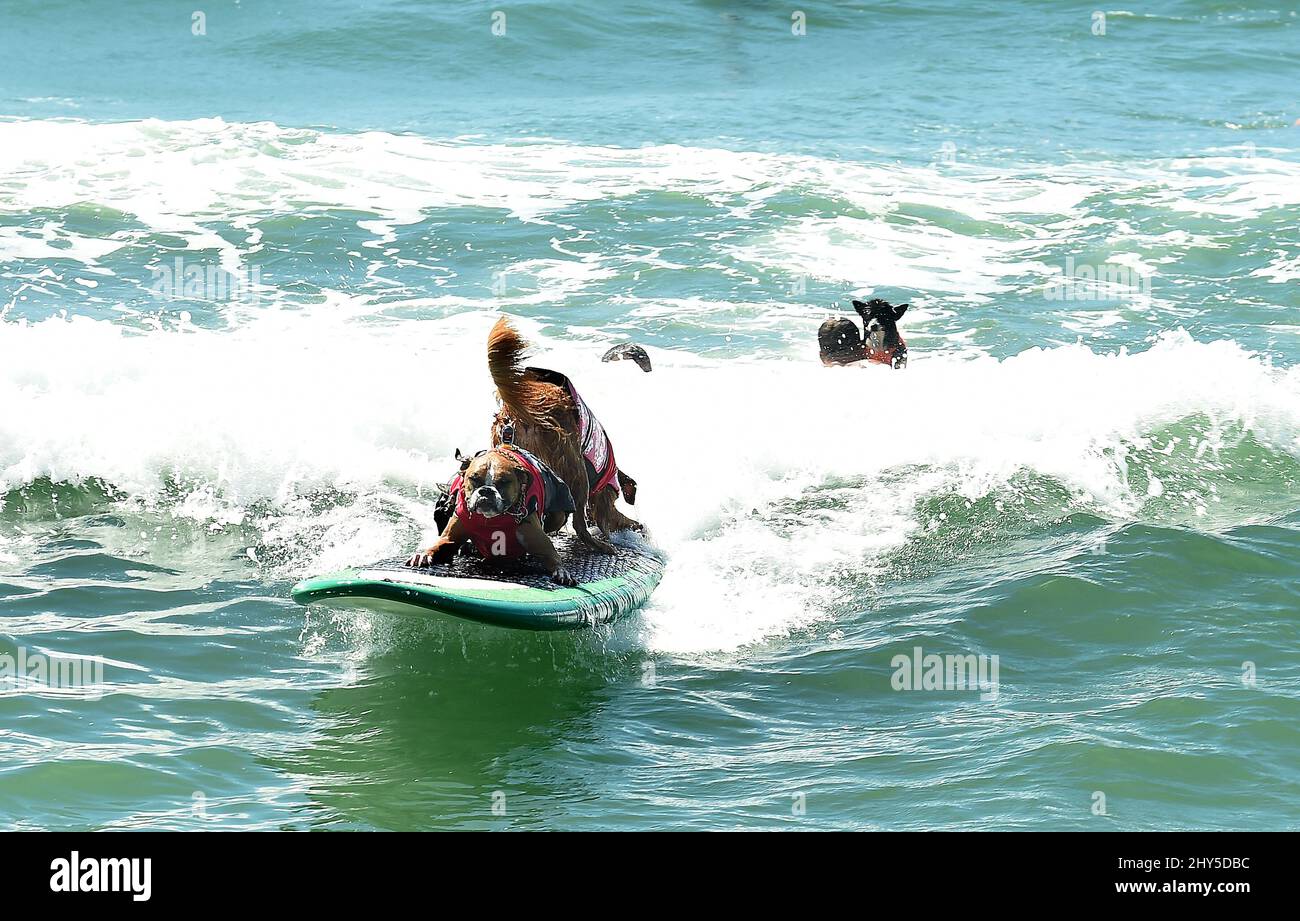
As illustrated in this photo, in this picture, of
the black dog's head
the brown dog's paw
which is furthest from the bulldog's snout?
the black dog's head

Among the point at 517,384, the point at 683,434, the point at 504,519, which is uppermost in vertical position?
the point at 517,384

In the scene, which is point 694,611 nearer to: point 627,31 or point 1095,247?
point 1095,247

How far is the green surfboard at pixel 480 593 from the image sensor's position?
290 inches

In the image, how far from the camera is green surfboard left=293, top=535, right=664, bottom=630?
7371mm

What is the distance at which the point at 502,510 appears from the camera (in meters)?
7.73

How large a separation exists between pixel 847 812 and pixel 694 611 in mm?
2658

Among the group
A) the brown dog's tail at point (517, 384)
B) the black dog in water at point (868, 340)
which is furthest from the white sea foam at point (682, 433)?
the brown dog's tail at point (517, 384)

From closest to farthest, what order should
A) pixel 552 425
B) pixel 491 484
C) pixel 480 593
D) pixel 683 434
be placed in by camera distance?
pixel 480 593
pixel 491 484
pixel 552 425
pixel 683 434

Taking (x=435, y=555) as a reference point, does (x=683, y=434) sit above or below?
above

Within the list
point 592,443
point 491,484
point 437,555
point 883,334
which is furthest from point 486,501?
point 883,334

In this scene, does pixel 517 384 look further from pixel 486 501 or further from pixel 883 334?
pixel 883 334

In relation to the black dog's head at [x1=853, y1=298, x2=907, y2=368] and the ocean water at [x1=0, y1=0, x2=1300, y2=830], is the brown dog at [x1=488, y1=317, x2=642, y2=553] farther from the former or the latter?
the black dog's head at [x1=853, y1=298, x2=907, y2=368]

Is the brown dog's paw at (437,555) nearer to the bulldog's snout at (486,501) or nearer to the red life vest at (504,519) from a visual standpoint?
the red life vest at (504,519)

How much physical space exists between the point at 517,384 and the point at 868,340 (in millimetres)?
5276
